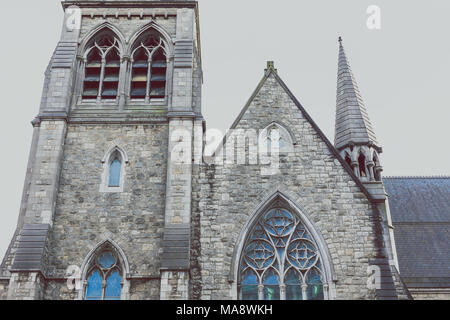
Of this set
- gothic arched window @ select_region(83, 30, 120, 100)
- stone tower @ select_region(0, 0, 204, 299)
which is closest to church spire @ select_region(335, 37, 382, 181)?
stone tower @ select_region(0, 0, 204, 299)

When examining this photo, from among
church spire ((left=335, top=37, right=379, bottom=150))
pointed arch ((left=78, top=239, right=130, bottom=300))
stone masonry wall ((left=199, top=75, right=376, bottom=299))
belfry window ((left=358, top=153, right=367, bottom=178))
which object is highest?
church spire ((left=335, top=37, right=379, bottom=150))

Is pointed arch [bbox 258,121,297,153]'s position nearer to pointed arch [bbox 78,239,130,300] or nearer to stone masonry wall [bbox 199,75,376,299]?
stone masonry wall [bbox 199,75,376,299]

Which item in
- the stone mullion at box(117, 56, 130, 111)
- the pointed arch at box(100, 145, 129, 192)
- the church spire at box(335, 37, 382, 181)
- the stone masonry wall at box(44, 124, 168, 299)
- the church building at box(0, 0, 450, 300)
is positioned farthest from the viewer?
the stone mullion at box(117, 56, 130, 111)

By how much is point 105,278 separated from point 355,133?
835 cm

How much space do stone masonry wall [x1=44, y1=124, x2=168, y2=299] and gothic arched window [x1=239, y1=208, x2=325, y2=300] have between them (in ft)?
8.10

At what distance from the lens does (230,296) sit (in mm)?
14898

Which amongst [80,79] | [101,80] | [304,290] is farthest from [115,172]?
[304,290]

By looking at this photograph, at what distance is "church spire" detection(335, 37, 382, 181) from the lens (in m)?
17.2

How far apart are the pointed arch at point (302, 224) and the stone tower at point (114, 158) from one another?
4.39 feet

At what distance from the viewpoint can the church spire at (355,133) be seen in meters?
17.2

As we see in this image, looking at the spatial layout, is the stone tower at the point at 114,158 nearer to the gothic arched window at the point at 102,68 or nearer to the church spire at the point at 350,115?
the gothic arched window at the point at 102,68

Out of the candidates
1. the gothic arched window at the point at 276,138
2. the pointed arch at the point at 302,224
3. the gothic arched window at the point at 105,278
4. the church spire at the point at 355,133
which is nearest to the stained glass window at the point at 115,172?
the gothic arched window at the point at 105,278

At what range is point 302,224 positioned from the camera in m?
16.1

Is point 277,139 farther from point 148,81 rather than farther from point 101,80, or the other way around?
point 101,80
